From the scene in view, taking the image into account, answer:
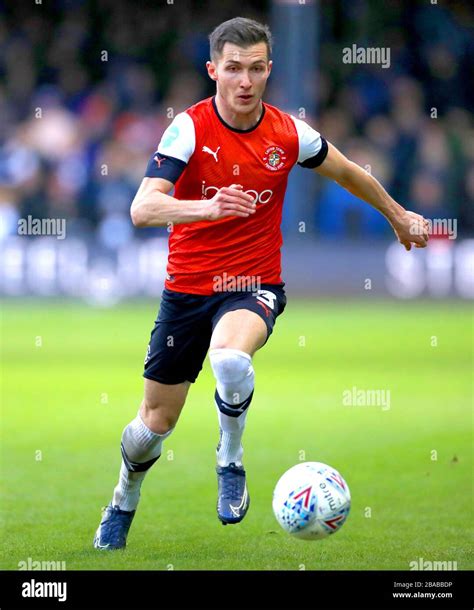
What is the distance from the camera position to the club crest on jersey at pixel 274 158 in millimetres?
7375

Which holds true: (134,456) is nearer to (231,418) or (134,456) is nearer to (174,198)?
(231,418)

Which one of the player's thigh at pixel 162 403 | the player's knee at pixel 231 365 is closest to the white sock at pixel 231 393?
the player's knee at pixel 231 365

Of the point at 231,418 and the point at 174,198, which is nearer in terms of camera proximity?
the point at 174,198

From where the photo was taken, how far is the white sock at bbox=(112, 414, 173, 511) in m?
7.48

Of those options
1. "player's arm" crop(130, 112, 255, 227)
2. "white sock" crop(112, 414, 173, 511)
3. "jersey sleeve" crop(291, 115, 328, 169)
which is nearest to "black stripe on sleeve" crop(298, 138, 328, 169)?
"jersey sleeve" crop(291, 115, 328, 169)

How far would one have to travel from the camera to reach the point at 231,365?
22.3 ft

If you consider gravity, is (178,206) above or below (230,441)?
above

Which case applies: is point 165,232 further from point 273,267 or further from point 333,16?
point 273,267

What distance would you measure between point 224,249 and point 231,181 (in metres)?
0.39

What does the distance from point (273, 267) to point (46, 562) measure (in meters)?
2.06

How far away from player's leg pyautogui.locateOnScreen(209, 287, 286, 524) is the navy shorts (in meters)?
0.02

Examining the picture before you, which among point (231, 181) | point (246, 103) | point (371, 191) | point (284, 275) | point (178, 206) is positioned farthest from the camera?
point (284, 275)

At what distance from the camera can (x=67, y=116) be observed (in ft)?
80.5

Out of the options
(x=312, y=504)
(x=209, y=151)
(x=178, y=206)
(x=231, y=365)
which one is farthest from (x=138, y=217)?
(x=312, y=504)
